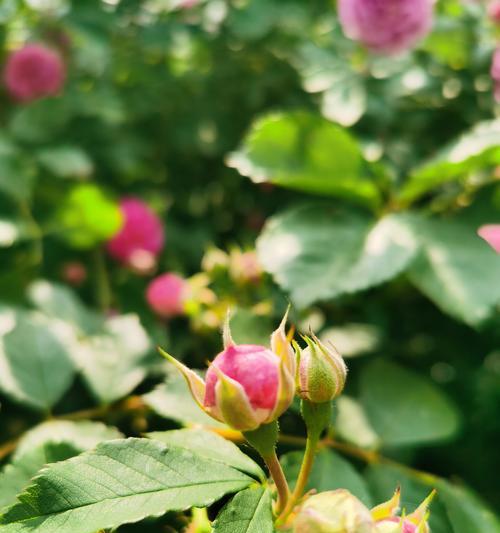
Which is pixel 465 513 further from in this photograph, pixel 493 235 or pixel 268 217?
pixel 268 217

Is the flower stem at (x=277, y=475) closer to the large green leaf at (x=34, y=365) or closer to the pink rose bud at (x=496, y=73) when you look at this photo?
the large green leaf at (x=34, y=365)

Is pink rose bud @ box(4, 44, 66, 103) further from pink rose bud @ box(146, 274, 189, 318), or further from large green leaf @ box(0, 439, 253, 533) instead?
large green leaf @ box(0, 439, 253, 533)

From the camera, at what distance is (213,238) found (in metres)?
1.39

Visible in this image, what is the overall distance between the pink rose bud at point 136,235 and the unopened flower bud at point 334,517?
3.14 ft

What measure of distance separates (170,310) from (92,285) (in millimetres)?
299

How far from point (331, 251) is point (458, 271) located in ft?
0.50

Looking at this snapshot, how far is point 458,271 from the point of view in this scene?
790 millimetres

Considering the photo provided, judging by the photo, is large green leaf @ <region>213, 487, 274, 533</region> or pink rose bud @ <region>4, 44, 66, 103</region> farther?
pink rose bud @ <region>4, 44, 66, 103</region>

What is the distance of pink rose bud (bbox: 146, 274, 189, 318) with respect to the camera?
3.54ft

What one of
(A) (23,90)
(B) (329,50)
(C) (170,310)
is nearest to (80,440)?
(C) (170,310)

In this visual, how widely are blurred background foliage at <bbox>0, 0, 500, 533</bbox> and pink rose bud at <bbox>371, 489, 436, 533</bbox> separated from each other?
18 cm

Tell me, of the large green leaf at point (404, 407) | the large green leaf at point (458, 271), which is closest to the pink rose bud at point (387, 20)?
the large green leaf at point (458, 271)

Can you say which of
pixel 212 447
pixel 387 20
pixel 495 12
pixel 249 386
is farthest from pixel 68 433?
pixel 495 12

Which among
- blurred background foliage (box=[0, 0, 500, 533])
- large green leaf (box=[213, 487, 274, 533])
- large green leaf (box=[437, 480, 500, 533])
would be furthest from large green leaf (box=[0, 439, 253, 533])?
large green leaf (box=[437, 480, 500, 533])
